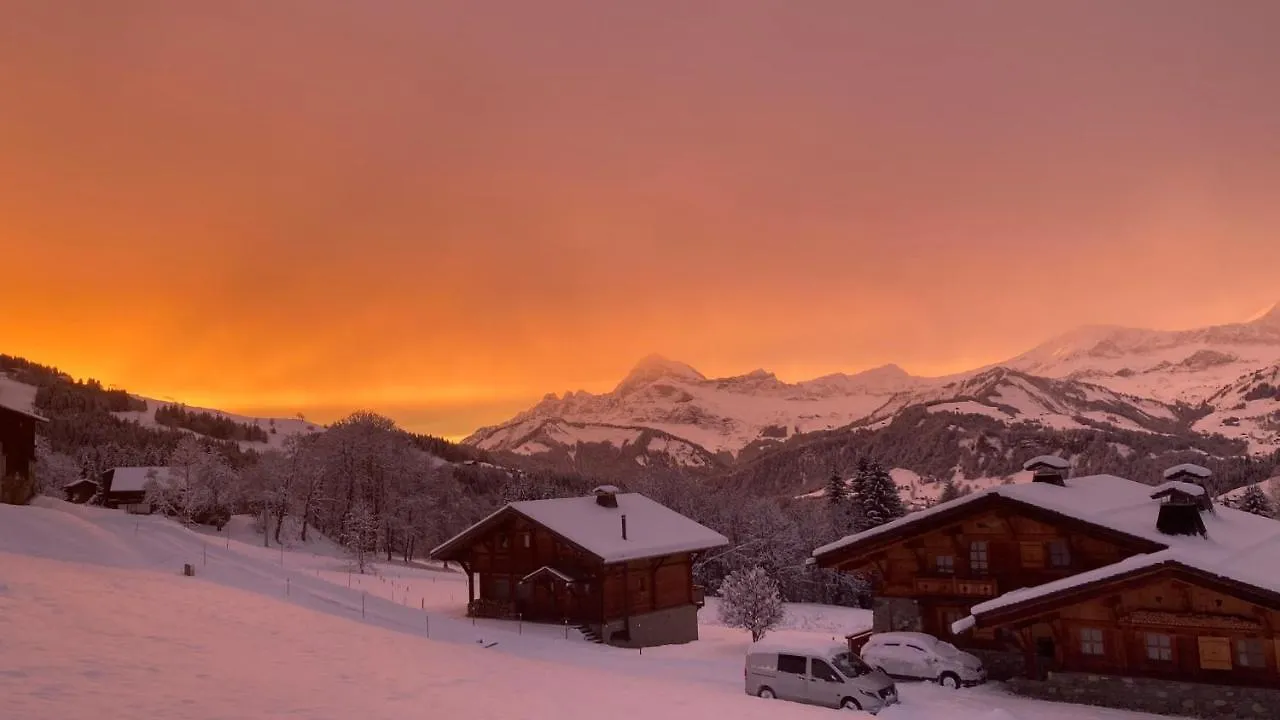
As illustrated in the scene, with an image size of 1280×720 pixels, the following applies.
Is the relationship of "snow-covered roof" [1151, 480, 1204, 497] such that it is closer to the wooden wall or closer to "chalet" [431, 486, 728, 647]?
the wooden wall

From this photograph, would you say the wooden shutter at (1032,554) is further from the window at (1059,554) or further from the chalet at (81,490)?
the chalet at (81,490)

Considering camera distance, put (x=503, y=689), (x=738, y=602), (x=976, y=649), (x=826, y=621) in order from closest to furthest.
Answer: (x=503, y=689), (x=976, y=649), (x=738, y=602), (x=826, y=621)

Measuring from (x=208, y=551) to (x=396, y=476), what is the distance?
193 ft

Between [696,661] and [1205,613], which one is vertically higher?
[1205,613]

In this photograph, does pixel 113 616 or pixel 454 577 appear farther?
pixel 454 577

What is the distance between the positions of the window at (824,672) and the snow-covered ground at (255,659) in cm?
168

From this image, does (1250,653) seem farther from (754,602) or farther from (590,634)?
(590,634)

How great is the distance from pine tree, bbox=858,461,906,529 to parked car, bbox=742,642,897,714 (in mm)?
53042

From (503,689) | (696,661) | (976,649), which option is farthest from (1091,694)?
(503,689)

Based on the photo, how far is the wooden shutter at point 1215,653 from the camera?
23.2 m

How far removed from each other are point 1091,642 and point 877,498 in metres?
50.9

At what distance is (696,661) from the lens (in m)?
33.5

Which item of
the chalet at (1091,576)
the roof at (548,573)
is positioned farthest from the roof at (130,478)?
the chalet at (1091,576)

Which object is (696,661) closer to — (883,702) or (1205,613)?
(883,702)
